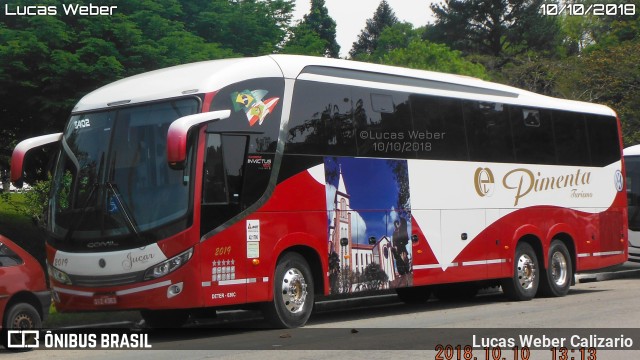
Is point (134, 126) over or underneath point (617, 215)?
over

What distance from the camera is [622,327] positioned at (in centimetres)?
1371

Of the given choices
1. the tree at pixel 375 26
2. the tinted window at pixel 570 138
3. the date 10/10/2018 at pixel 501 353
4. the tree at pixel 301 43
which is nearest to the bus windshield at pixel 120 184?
the date 10/10/2018 at pixel 501 353

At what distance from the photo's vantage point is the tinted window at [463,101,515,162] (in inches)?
734

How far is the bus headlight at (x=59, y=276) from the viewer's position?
1396 centimetres

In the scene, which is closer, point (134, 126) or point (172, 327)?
point (134, 126)

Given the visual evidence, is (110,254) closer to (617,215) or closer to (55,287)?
(55,287)

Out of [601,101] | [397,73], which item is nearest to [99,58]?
[397,73]

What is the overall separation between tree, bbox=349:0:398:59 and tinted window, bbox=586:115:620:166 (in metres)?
92.8

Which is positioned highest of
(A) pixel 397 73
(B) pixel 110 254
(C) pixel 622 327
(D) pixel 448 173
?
(A) pixel 397 73

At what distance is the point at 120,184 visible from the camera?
13656 millimetres

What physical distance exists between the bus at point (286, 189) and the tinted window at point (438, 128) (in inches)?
1.3

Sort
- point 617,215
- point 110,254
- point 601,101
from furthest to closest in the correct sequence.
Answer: point 601,101, point 617,215, point 110,254

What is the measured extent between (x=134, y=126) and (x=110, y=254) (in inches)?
69.5

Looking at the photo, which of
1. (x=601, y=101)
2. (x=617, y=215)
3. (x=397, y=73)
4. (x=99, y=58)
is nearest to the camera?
(x=397, y=73)
